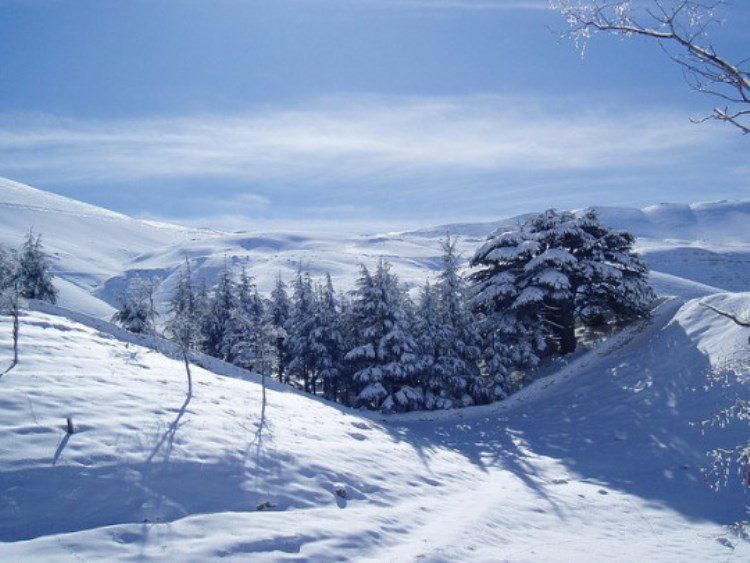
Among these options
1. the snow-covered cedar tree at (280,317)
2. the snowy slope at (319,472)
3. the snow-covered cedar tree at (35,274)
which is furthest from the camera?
the snow-covered cedar tree at (280,317)

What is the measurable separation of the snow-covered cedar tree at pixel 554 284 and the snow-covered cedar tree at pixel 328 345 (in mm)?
9293

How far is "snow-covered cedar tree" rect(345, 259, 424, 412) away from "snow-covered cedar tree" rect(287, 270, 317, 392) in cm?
330

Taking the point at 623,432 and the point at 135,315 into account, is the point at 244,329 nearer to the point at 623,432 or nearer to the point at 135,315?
the point at 135,315

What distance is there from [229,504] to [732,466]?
1563 centimetres

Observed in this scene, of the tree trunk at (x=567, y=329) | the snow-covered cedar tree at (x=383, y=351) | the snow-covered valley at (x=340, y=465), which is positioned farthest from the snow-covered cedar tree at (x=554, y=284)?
the snow-covered cedar tree at (x=383, y=351)

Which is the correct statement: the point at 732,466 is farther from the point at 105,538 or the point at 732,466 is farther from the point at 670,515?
the point at 105,538

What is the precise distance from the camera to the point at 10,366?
50.2ft

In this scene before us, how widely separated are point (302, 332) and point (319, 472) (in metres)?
21.6

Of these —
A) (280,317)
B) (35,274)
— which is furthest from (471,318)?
(35,274)

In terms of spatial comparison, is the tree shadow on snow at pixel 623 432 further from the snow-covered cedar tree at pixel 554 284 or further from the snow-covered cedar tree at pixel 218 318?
the snow-covered cedar tree at pixel 218 318

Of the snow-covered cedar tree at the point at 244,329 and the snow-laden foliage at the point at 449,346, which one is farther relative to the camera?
the snow-laden foliage at the point at 449,346

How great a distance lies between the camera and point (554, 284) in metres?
31.3

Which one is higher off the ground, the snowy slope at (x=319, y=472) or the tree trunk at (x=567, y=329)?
the tree trunk at (x=567, y=329)

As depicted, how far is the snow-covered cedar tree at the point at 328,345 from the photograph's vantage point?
109 feet
